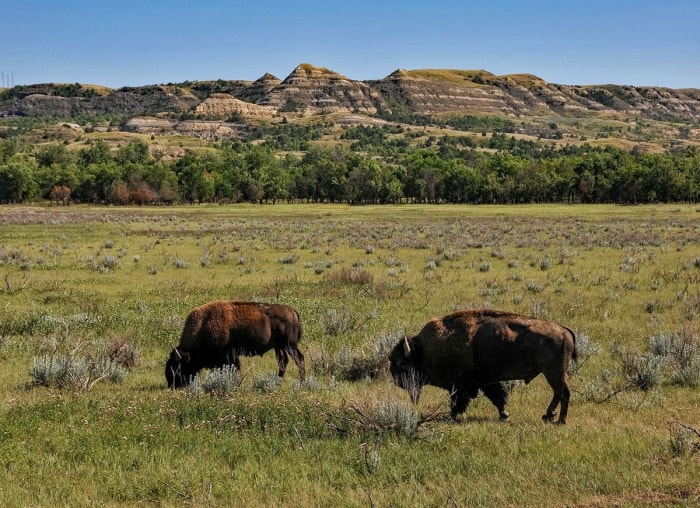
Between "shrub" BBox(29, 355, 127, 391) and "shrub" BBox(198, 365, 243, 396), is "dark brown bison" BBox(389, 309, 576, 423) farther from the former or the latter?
"shrub" BBox(29, 355, 127, 391)

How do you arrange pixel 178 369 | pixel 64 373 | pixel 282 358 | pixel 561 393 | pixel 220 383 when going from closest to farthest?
pixel 561 393 < pixel 220 383 < pixel 64 373 < pixel 178 369 < pixel 282 358

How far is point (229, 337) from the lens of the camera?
31.4 ft

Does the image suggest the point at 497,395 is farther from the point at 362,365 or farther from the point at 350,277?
the point at 350,277

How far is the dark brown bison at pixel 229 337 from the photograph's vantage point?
941cm

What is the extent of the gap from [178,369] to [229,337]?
96 cm

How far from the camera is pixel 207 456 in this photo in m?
6.27

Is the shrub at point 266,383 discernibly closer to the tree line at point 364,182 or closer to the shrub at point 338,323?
the shrub at point 338,323

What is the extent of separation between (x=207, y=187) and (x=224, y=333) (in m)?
107

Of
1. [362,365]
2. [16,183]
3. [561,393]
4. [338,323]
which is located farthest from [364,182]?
[561,393]

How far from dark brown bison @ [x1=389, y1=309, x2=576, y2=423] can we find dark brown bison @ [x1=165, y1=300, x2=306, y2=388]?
248cm

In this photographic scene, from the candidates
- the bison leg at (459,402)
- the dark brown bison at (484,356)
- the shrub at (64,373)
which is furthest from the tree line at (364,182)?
the bison leg at (459,402)

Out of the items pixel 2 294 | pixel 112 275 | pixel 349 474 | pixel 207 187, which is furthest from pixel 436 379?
pixel 207 187

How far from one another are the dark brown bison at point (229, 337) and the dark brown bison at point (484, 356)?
248cm

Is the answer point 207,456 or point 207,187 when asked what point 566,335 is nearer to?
point 207,456
